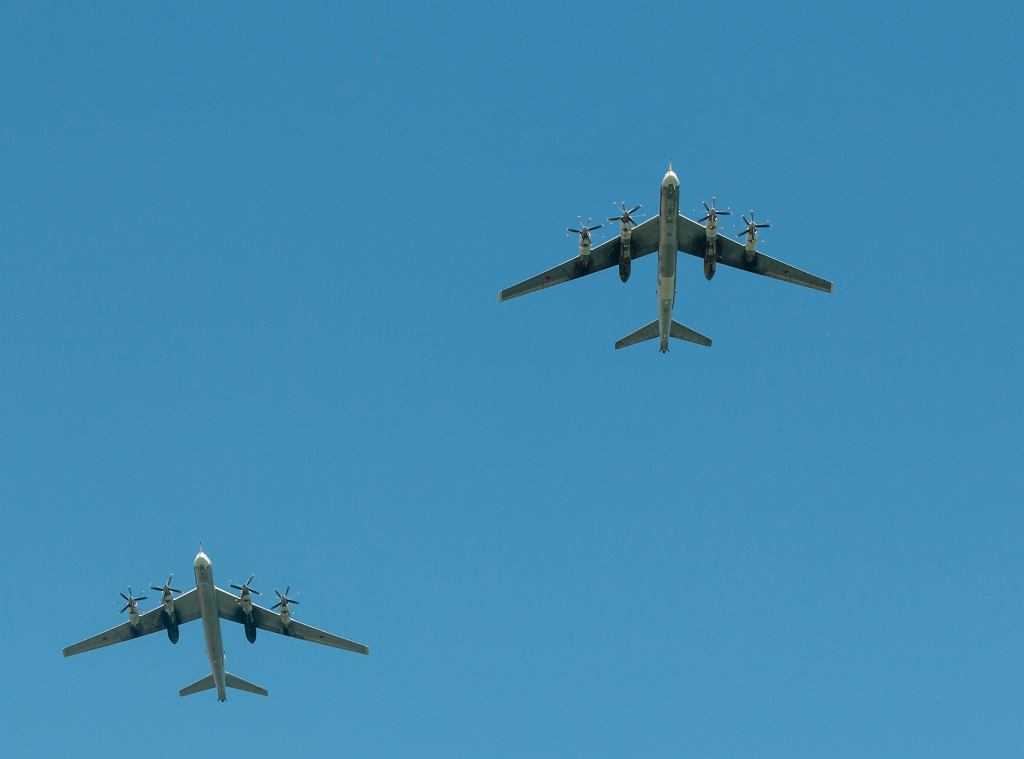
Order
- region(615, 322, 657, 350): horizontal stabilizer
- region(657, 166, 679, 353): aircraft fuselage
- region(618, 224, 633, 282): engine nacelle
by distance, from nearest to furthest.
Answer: region(657, 166, 679, 353): aircraft fuselage < region(618, 224, 633, 282): engine nacelle < region(615, 322, 657, 350): horizontal stabilizer

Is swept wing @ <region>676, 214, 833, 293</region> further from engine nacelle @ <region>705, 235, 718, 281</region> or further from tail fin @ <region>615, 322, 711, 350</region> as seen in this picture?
tail fin @ <region>615, 322, 711, 350</region>

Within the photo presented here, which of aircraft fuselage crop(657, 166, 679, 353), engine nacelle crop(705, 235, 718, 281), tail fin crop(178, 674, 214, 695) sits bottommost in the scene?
tail fin crop(178, 674, 214, 695)

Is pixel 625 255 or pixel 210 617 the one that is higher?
pixel 625 255

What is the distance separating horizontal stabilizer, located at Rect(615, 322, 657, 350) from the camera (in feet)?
385

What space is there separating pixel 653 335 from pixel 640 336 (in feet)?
2.95

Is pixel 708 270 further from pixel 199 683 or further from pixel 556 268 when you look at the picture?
pixel 199 683

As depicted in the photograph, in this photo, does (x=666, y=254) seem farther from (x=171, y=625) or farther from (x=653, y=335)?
(x=171, y=625)

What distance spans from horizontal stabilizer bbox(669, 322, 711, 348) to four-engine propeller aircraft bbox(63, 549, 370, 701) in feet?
102

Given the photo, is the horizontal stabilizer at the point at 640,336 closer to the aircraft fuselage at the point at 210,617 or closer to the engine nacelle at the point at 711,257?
the engine nacelle at the point at 711,257

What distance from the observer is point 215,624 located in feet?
376

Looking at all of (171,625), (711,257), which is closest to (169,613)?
(171,625)

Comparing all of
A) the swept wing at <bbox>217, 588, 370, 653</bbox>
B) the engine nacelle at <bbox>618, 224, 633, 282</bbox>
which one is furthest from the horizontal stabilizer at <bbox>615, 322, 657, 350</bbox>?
the swept wing at <bbox>217, 588, 370, 653</bbox>

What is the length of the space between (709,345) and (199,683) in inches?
1679

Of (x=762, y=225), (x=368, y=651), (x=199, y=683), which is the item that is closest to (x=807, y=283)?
(x=762, y=225)
